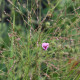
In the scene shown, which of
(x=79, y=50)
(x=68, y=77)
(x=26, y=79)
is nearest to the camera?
(x=26, y=79)

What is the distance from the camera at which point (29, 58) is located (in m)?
1.03

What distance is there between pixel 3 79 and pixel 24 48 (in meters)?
0.26

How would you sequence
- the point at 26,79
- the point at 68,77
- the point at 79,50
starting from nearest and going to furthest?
the point at 26,79 → the point at 68,77 → the point at 79,50

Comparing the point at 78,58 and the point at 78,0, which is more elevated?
the point at 78,0

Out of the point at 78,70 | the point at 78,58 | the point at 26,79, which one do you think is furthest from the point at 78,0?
the point at 26,79

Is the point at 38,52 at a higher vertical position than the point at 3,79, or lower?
higher

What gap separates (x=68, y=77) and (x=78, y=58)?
13 cm

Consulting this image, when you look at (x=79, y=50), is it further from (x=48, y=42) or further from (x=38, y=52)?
(x=38, y=52)

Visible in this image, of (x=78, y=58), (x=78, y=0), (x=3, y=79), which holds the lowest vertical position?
(x=3, y=79)

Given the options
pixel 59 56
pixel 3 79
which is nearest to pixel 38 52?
pixel 59 56

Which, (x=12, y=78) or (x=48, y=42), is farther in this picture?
(x=48, y=42)

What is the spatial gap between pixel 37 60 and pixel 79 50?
476mm

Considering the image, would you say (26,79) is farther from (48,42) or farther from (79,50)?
(79,50)

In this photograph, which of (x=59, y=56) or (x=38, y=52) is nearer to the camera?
(x=38, y=52)
